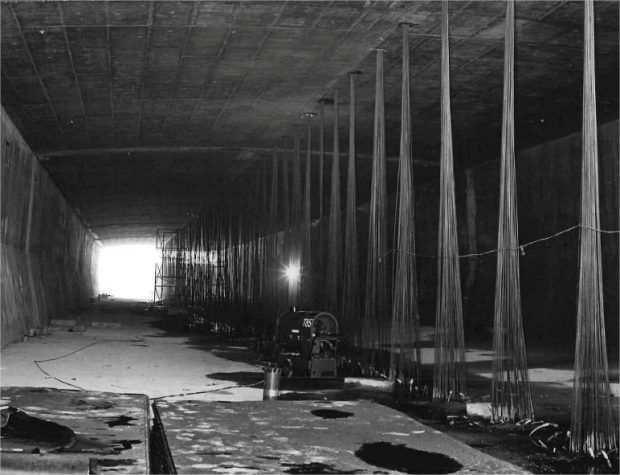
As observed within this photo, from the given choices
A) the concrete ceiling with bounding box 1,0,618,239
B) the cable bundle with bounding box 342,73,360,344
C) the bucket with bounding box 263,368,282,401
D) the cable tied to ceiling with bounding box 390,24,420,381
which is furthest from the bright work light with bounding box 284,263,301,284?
the bucket with bounding box 263,368,282,401

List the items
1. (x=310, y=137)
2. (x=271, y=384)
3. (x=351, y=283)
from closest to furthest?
1. (x=271, y=384)
2. (x=351, y=283)
3. (x=310, y=137)

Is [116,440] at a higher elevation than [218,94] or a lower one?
lower

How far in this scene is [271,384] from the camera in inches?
382

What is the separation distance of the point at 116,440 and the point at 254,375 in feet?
23.0

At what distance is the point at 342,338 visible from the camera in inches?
488

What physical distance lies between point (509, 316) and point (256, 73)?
8.79m

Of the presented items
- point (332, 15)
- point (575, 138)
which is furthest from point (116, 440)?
point (575, 138)

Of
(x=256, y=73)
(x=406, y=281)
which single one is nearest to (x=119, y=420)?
(x=406, y=281)

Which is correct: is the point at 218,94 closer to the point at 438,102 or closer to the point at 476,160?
the point at 438,102

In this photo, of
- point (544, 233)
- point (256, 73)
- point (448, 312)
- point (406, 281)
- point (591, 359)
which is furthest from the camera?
point (544, 233)

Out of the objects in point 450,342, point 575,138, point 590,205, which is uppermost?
point 575,138

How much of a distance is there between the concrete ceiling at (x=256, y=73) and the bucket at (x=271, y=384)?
630 centimetres

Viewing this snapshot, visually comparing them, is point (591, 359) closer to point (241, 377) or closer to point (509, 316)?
point (509, 316)

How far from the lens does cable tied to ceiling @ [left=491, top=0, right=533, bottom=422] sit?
355 inches
